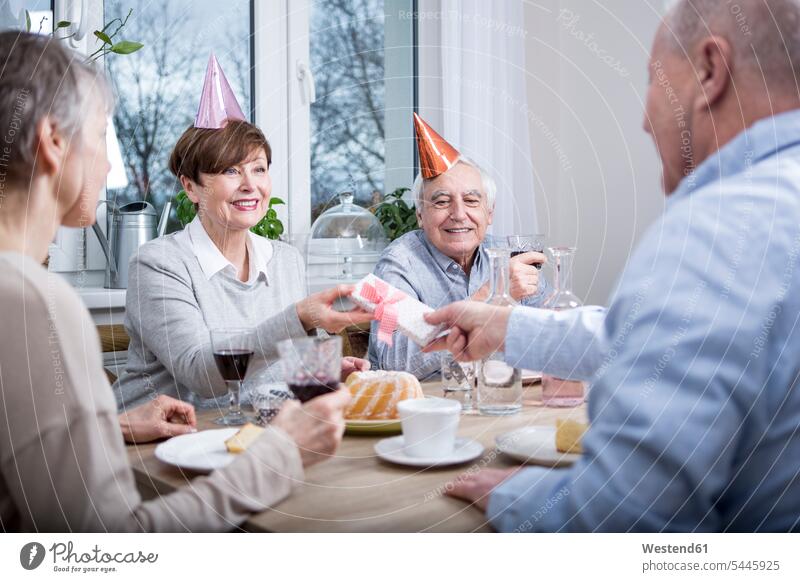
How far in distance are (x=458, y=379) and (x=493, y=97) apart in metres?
0.73

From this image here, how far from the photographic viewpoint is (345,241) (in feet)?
5.16

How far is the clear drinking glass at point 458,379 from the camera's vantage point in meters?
0.95

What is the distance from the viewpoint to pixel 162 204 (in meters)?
1.30

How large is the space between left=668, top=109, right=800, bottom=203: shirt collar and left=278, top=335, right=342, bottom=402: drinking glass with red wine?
0.33 metres

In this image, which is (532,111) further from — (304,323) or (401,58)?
(304,323)

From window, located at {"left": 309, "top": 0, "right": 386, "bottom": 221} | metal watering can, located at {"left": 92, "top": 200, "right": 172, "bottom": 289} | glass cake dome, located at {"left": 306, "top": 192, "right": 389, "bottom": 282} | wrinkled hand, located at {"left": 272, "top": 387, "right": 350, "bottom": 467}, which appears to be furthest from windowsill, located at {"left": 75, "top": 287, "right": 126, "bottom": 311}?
window, located at {"left": 309, "top": 0, "right": 386, "bottom": 221}

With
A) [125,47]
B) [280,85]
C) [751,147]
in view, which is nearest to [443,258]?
[280,85]

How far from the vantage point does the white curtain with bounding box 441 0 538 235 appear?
1.37 meters

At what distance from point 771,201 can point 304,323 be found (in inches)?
23.6

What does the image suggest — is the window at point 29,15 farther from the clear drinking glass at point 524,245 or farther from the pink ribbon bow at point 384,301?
the clear drinking glass at point 524,245

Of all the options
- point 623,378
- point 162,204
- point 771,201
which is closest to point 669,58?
point 771,201

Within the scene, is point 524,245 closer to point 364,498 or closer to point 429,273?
point 429,273

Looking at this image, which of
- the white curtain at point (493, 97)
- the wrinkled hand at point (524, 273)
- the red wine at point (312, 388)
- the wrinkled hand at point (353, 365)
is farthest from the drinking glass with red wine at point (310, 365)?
the white curtain at point (493, 97)

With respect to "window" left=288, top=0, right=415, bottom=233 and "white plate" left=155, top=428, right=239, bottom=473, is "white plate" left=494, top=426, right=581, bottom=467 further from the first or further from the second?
"window" left=288, top=0, right=415, bottom=233
